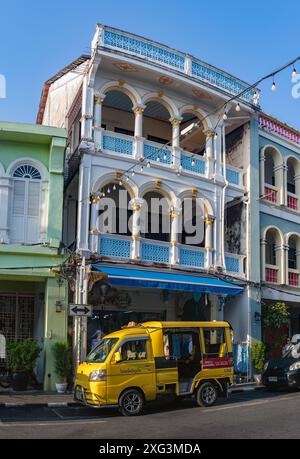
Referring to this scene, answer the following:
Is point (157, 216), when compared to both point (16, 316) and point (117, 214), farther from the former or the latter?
point (16, 316)

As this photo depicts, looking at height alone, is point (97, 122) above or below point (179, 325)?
above

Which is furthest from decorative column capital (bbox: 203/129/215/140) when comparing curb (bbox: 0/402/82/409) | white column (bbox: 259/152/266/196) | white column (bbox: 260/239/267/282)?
curb (bbox: 0/402/82/409)

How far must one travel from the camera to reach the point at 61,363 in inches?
651

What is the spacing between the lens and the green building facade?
17.0m

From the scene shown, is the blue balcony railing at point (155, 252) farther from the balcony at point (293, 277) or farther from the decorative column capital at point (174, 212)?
the balcony at point (293, 277)

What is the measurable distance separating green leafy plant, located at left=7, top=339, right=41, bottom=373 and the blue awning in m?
3.13

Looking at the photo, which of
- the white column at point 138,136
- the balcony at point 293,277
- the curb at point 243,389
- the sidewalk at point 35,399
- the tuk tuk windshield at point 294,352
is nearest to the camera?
the sidewalk at point 35,399

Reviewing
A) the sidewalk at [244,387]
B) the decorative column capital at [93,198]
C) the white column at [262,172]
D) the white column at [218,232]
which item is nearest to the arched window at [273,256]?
the white column at [262,172]

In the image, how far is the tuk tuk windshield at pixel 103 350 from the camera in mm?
12591

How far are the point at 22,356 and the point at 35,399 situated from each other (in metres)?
1.81

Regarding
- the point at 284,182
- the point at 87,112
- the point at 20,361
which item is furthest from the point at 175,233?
the point at 20,361

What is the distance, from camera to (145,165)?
62.8 ft

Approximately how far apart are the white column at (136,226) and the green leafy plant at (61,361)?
3.87 metres

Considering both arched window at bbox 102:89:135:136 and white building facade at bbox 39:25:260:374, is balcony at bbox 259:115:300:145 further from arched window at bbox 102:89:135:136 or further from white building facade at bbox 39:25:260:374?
arched window at bbox 102:89:135:136
